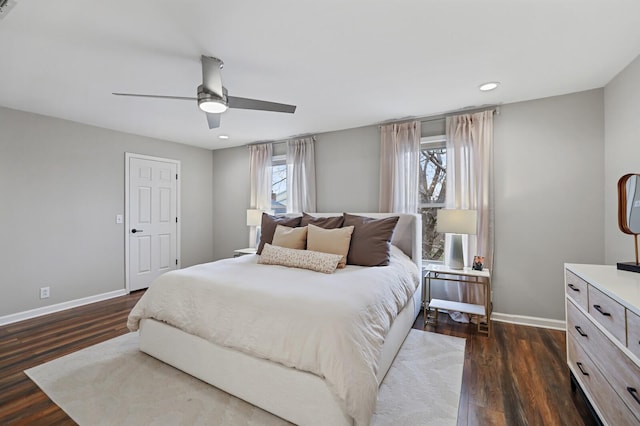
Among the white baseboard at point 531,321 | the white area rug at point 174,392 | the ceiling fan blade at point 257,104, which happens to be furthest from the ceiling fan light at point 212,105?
the white baseboard at point 531,321

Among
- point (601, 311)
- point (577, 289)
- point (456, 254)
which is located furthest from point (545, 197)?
point (601, 311)

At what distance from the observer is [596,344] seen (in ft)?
5.05

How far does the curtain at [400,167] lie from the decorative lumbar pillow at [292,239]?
1.31m

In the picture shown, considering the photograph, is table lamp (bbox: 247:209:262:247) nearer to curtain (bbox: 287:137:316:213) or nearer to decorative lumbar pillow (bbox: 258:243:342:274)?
curtain (bbox: 287:137:316:213)

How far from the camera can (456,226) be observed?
3066 millimetres

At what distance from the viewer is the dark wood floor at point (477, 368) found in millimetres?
1734

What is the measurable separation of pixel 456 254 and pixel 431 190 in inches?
36.6

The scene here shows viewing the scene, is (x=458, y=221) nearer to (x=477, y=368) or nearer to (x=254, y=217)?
(x=477, y=368)

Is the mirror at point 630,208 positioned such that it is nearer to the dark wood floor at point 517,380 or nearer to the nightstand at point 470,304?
the dark wood floor at point 517,380

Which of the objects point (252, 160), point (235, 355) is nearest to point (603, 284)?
point (235, 355)

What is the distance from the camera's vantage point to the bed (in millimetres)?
1469

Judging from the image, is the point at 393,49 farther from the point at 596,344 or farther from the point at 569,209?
the point at 569,209

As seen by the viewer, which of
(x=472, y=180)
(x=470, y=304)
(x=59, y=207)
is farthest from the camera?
(x=59, y=207)

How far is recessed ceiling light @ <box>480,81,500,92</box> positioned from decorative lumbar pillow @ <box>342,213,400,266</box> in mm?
1520
